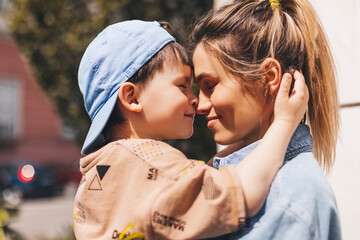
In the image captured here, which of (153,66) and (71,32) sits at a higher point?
(153,66)

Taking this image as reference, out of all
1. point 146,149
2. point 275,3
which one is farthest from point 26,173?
point 275,3

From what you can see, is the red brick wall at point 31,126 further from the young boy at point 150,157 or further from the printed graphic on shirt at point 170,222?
the printed graphic on shirt at point 170,222

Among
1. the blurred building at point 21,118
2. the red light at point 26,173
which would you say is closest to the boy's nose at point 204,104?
the red light at point 26,173

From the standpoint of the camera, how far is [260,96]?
1.39m

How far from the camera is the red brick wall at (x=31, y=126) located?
15.5 meters

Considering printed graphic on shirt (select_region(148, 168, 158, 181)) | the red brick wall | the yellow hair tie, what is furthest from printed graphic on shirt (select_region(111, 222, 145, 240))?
the red brick wall

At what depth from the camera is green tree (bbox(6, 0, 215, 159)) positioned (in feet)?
18.2

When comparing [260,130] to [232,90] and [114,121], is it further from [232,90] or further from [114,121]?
[114,121]

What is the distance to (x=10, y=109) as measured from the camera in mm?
15938

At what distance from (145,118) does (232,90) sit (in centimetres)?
32

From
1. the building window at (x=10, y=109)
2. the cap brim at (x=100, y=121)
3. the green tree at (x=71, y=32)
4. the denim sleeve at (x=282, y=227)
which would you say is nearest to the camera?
the denim sleeve at (x=282, y=227)

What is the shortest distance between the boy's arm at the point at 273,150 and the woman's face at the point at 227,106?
0.14m

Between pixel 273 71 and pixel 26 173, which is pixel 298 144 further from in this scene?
pixel 26 173

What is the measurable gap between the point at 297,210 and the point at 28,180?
11724 millimetres
